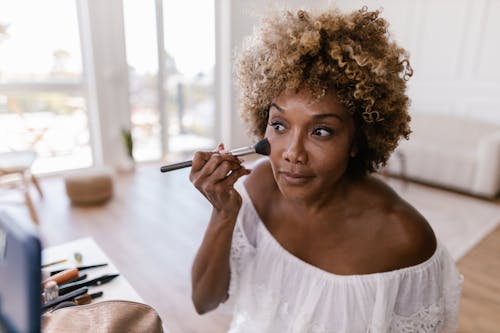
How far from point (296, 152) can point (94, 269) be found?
0.51m

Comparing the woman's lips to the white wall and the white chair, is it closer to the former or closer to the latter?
the white chair

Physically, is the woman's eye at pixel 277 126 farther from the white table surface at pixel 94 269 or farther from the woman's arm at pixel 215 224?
the white table surface at pixel 94 269

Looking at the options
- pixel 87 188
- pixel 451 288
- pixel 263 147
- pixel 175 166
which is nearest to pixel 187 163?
pixel 175 166

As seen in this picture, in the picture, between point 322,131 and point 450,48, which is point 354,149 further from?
point 450,48

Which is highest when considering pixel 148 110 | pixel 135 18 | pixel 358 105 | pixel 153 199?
pixel 135 18

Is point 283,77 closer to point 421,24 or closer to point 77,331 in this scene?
point 77,331

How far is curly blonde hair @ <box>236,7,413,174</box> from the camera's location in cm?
64

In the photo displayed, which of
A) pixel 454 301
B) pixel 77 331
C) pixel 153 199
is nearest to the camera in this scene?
pixel 77 331

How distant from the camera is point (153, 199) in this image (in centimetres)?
314

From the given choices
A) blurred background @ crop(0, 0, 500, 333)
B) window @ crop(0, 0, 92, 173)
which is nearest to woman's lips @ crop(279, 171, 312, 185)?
blurred background @ crop(0, 0, 500, 333)

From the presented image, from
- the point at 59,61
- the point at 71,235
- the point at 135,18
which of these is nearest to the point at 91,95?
the point at 59,61

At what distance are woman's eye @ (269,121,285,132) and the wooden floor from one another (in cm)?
123

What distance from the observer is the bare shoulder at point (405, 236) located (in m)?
0.72

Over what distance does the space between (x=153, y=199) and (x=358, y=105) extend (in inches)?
105
